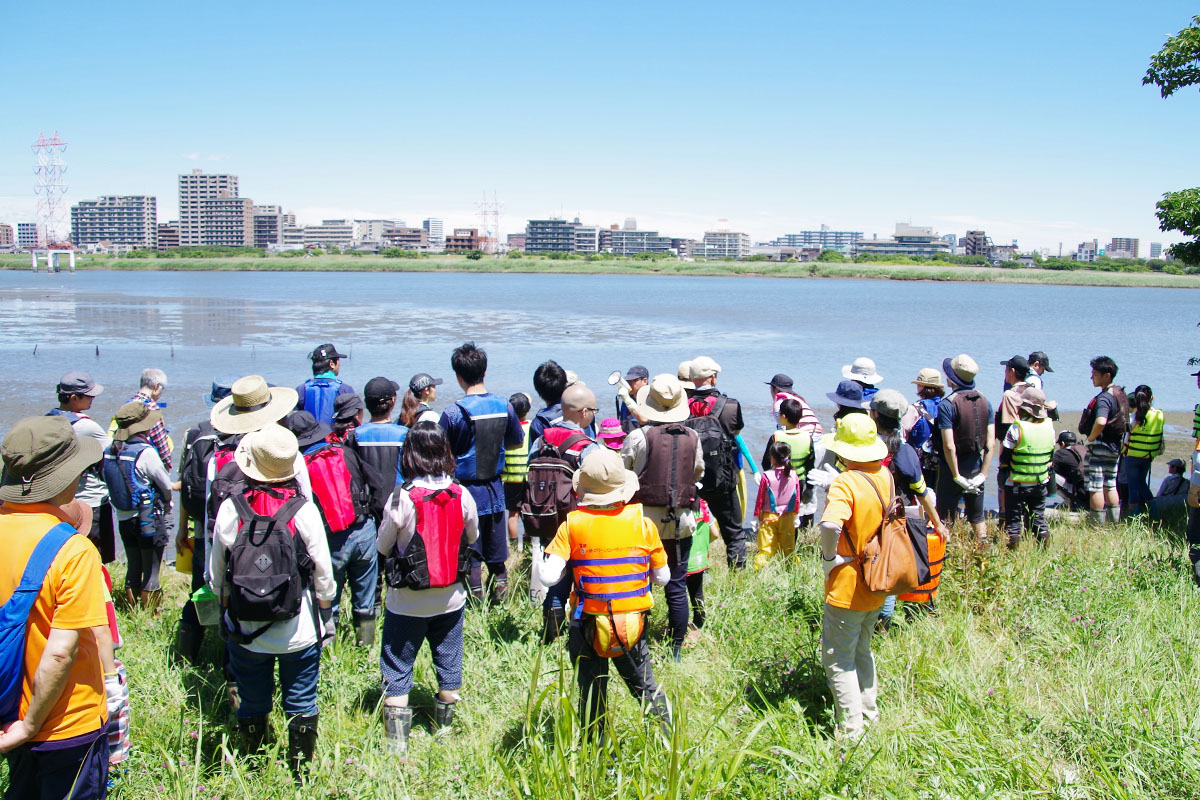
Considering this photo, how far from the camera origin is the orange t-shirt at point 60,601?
9.23ft

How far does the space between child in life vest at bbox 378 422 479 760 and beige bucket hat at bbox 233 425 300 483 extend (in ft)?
2.06

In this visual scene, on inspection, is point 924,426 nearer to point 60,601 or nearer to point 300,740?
point 300,740

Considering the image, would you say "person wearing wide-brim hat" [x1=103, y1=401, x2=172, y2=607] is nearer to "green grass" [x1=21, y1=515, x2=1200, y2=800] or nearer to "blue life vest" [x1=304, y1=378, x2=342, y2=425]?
"green grass" [x1=21, y1=515, x2=1200, y2=800]

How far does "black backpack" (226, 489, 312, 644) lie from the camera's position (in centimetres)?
360

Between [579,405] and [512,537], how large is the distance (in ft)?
9.45

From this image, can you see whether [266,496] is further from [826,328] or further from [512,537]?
[826,328]

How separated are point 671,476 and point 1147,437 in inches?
250

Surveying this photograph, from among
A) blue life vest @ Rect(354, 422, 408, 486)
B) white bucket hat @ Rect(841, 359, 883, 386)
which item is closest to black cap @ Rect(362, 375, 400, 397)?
blue life vest @ Rect(354, 422, 408, 486)

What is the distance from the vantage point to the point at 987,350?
30.1m

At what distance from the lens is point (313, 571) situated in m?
3.82

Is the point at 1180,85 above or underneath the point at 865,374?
above

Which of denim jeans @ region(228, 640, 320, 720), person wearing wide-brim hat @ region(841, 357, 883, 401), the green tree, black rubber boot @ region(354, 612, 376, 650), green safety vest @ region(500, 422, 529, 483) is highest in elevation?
the green tree

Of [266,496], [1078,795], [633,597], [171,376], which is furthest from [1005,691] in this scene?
[171,376]

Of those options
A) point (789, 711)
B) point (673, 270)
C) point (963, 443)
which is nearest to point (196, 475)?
point (789, 711)
